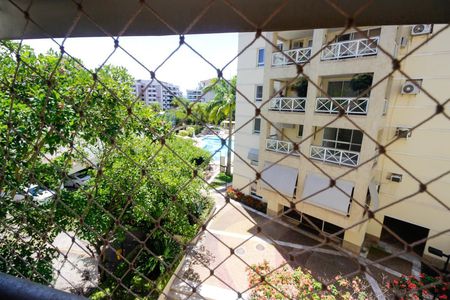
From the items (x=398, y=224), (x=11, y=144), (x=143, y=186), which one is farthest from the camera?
(x=398, y=224)

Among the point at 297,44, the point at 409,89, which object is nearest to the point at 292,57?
the point at 297,44

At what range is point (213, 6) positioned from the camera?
0.58 m

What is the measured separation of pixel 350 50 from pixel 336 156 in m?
1.94

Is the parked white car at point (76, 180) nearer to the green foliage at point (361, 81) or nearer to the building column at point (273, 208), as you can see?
the building column at point (273, 208)

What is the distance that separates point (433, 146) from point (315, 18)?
5093mm

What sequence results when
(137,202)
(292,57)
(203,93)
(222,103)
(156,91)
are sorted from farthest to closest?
(156,91) → (222,103) → (292,57) → (137,202) → (203,93)

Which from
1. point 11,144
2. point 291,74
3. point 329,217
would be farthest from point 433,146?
point 11,144

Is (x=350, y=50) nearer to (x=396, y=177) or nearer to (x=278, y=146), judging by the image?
(x=278, y=146)

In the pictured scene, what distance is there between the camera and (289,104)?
5.05m

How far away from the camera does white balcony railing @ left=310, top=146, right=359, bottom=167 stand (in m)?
4.38

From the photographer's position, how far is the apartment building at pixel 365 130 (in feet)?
13.0

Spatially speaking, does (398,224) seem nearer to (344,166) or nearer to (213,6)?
(344,166)

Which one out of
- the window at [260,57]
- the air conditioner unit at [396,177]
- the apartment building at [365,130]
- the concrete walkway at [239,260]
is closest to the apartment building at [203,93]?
the window at [260,57]

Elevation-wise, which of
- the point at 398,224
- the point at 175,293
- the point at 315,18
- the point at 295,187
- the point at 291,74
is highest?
the point at 291,74
